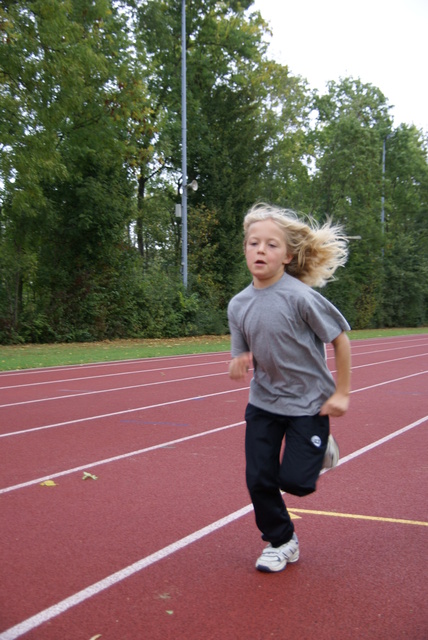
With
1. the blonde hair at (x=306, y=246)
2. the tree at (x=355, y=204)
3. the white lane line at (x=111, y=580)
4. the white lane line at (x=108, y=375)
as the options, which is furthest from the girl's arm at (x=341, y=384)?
the tree at (x=355, y=204)

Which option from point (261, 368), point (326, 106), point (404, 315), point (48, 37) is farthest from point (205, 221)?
point (261, 368)

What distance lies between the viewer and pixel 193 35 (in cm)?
3881

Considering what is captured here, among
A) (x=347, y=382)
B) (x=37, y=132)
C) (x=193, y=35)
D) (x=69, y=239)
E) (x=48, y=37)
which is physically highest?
(x=193, y=35)

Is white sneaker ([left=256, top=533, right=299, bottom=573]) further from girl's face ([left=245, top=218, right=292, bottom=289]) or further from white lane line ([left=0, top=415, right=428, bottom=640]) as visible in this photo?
girl's face ([left=245, top=218, right=292, bottom=289])

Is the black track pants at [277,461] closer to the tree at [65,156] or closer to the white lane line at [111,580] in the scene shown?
the white lane line at [111,580]

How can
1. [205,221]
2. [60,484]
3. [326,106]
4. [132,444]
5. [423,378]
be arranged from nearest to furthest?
[60,484]
[132,444]
[423,378]
[205,221]
[326,106]

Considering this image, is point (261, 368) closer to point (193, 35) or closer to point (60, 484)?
point (60, 484)

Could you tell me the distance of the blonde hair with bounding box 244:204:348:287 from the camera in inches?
164

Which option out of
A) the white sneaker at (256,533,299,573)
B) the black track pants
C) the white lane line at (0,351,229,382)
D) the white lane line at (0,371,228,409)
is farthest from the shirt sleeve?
the white lane line at (0,351,229,382)

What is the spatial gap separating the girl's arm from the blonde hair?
1.28ft

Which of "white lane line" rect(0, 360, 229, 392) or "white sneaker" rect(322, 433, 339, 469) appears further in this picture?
"white lane line" rect(0, 360, 229, 392)

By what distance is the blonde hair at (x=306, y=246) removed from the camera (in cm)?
416

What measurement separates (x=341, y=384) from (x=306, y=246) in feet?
2.45

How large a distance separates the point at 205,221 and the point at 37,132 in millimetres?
12471
